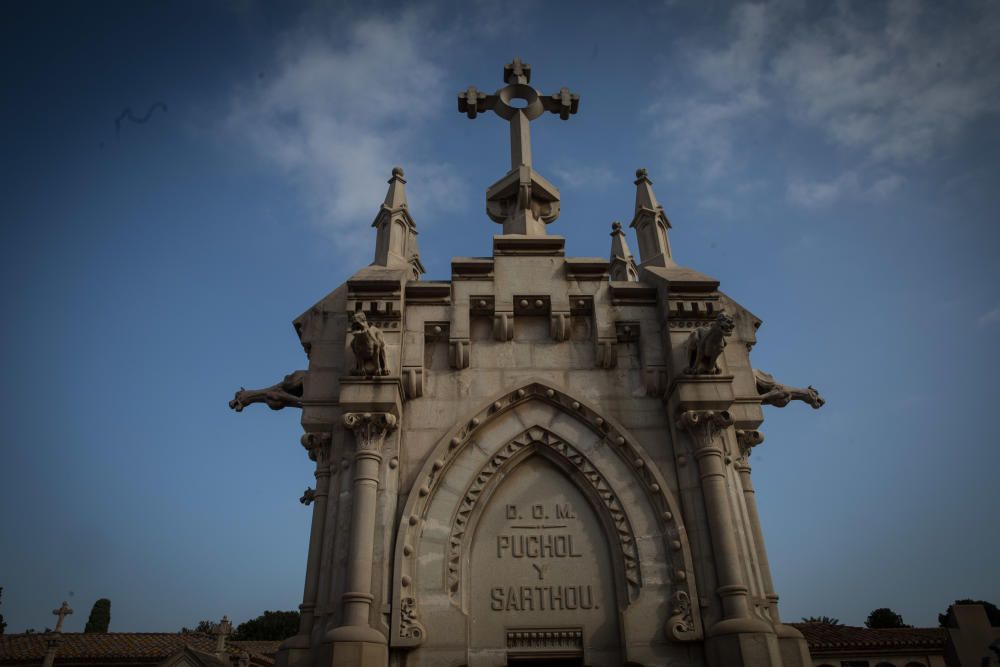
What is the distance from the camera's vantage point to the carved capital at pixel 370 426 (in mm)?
8953

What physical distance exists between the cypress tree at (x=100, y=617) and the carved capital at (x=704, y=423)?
57963 millimetres

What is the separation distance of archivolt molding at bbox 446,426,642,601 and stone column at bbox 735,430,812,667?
1.75 meters

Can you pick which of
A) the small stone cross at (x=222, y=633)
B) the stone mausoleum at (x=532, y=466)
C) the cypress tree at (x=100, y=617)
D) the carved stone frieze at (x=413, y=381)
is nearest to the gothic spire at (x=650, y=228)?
the stone mausoleum at (x=532, y=466)

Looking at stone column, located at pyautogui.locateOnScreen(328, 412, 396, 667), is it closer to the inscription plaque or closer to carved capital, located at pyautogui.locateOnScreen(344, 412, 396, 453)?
carved capital, located at pyautogui.locateOnScreen(344, 412, 396, 453)

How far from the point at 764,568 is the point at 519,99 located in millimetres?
9654

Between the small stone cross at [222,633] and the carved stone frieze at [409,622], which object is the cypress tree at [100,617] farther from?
the carved stone frieze at [409,622]

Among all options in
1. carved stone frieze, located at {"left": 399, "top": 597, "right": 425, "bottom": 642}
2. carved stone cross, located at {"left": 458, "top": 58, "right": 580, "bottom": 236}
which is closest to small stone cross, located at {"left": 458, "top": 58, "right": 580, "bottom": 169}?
carved stone cross, located at {"left": 458, "top": 58, "right": 580, "bottom": 236}

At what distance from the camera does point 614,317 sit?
1037cm

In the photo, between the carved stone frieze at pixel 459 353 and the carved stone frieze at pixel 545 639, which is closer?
the carved stone frieze at pixel 545 639

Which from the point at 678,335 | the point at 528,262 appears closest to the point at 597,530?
the point at 678,335

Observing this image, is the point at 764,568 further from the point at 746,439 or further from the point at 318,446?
the point at 318,446

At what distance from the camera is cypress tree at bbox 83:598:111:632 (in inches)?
2035

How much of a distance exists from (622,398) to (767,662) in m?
3.85

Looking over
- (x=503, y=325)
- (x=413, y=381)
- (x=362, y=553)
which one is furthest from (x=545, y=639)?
(x=503, y=325)
